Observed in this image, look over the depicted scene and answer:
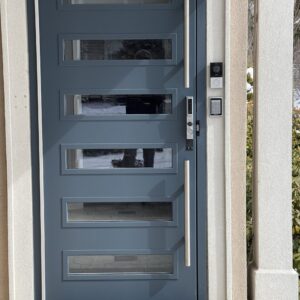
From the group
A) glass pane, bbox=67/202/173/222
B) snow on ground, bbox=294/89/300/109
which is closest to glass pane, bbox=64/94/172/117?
glass pane, bbox=67/202/173/222

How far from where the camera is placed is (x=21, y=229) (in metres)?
3.44

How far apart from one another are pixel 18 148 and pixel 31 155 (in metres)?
0.10

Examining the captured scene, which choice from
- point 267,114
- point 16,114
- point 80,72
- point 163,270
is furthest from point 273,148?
point 16,114

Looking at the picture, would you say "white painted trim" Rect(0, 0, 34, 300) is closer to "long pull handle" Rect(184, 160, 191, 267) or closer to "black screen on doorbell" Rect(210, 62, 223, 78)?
"long pull handle" Rect(184, 160, 191, 267)

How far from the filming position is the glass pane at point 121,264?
3.56 m

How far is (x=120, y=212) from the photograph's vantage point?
3545 millimetres

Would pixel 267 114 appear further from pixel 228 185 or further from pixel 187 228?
pixel 187 228

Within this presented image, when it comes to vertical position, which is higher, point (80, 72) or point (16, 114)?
point (80, 72)

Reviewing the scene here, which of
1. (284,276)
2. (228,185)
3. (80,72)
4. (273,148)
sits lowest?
(284,276)

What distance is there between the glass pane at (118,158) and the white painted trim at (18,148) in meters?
0.32

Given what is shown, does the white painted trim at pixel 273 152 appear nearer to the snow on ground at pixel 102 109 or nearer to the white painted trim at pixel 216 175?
the white painted trim at pixel 216 175

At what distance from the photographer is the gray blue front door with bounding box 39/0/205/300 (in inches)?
135

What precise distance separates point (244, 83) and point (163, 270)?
54.9 inches

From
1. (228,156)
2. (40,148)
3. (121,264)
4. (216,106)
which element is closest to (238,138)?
(228,156)
